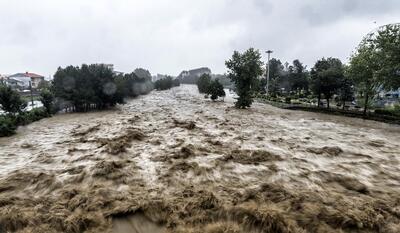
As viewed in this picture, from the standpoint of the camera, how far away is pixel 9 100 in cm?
2116

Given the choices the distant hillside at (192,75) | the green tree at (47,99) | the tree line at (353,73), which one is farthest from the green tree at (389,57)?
the distant hillside at (192,75)

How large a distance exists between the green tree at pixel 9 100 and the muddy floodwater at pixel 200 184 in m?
7.41

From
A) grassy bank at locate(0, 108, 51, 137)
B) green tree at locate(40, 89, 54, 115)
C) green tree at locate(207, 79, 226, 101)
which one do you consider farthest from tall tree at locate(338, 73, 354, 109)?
green tree at locate(40, 89, 54, 115)

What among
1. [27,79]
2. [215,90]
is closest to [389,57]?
[215,90]

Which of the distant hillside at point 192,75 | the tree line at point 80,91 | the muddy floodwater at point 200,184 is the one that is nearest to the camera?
the muddy floodwater at point 200,184

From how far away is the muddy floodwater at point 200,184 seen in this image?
6.31 metres

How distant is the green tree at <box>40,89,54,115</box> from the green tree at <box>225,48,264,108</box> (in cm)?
2112

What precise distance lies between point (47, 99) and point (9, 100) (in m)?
7.16

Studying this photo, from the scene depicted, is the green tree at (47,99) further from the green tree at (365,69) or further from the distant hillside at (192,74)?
the distant hillside at (192,74)

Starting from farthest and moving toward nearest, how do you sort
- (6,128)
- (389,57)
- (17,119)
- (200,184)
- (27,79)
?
1. (27,79)
2. (17,119)
3. (389,57)
4. (6,128)
5. (200,184)

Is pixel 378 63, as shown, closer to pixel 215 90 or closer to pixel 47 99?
pixel 215 90

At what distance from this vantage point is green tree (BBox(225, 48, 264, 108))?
33281 mm

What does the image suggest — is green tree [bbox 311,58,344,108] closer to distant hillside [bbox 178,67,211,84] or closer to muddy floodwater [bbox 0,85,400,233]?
muddy floodwater [bbox 0,85,400,233]

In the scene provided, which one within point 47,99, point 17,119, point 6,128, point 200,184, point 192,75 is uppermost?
point 192,75
